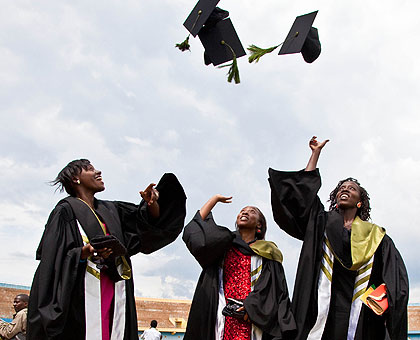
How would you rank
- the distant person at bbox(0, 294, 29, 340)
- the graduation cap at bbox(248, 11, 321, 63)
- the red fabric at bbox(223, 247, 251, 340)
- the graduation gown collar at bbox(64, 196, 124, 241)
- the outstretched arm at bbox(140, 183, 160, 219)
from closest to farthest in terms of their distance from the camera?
the graduation gown collar at bbox(64, 196, 124, 241), the outstretched arm at bbox(140, 183, 160, 219), the red fabric at bbox(223, 247, 251, 340), the graduation cap at bbox(248, 11, 321, 63), the distant person at bbox(0, 294, 29, 340)

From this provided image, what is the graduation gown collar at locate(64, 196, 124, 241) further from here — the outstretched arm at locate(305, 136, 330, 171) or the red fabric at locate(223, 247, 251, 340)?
the outstretched arm at locate(305, 136, 330, 171)

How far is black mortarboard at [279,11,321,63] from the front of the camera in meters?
5.70

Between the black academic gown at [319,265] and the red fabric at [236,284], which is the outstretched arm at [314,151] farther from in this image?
the red fabric at [236,284]

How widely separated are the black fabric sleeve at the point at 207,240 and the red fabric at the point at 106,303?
2.84 feet

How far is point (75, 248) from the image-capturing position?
4273 millimetres

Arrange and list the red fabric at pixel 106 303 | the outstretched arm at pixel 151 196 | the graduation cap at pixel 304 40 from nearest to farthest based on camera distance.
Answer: the red fabric at pixel 106 303 < the outstretched arm at pixel 151 196 < the graduation cap at pixel 304 40

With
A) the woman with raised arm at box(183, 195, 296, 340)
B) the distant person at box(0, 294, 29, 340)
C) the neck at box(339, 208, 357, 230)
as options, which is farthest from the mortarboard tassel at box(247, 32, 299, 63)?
the distant person at box(0, 294, 29, 340)

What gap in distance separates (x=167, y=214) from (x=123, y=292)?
2.69ft

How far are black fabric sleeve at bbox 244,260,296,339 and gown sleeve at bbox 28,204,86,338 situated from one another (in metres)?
1.54

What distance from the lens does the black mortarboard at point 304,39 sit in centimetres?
570

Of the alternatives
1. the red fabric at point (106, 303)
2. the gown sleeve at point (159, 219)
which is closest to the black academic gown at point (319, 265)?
the gown sleeve at point (159, 219)

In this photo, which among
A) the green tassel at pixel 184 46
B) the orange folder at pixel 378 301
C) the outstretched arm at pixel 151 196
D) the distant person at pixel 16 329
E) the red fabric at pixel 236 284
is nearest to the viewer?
the orange folder at pixel 378 301

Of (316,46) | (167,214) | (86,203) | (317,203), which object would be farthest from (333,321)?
(316,46)

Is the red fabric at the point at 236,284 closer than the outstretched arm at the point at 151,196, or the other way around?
the outstretched arm at the point at 151,196
